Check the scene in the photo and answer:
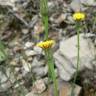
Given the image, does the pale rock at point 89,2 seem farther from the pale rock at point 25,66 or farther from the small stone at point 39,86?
the small stone at point 39,86

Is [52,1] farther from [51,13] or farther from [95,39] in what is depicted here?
[95,39]

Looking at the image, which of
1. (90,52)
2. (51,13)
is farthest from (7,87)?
(51,13)

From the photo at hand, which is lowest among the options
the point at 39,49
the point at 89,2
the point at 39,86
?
the point at 39,86

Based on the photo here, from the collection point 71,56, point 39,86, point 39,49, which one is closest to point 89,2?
point 39,49

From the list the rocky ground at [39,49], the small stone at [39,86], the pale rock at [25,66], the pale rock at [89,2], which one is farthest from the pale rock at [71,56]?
the pale rock at [89,2]

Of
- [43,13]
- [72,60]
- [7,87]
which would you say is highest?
[43,13]

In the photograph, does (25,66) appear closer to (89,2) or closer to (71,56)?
(71,56)

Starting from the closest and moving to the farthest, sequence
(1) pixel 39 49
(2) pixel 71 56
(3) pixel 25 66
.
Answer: (2) pixel 71 56
(3) pixel 25 66
(1) pixel 39 49

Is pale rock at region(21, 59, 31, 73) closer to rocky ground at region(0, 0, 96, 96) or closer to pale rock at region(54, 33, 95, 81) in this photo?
rocky ground at region(0, 0, 96, 96)
